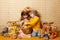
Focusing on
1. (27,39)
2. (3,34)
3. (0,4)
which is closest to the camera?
(27,39)

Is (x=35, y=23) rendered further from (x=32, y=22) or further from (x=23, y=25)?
(x=23, y=25)

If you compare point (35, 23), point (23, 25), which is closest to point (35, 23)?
point (35, 23)

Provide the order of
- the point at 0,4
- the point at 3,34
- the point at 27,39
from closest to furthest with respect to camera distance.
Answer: the point at 27,39, the point at 3,34, the point at 0,4

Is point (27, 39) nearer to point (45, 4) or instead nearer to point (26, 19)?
point (26, 19)

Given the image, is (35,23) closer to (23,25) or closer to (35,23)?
(35,23)

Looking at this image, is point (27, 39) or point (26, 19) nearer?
point (27, 39)

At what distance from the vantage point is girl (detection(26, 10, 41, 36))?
1.92m

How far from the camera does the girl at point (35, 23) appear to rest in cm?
192

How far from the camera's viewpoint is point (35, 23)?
1967 millimetres

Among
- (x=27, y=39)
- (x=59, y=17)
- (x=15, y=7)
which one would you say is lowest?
(x=27, y=39)

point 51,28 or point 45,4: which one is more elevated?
point 45,4

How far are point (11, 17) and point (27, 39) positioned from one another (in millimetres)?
443

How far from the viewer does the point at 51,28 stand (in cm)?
193

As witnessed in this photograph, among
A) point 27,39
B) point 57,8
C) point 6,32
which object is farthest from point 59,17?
point 6,32
